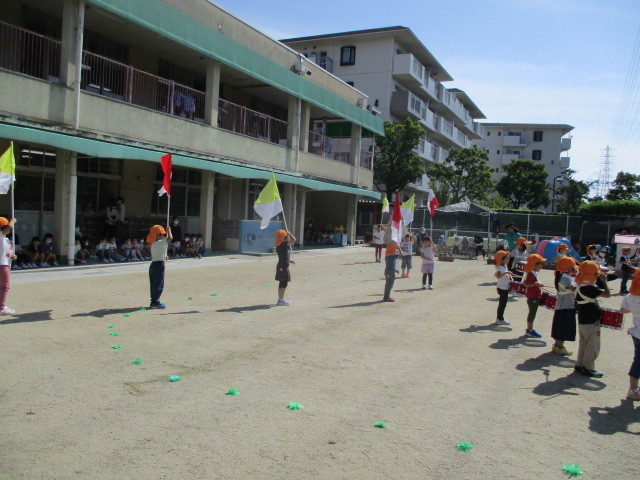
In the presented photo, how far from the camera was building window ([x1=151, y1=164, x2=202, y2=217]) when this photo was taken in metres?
20.8

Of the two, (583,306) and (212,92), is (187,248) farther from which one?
(583,306)

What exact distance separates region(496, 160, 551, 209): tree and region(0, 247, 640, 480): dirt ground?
1990 inches

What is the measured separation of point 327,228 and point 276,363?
82.1 feet

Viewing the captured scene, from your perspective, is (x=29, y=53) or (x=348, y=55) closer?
(x=29, y=53)

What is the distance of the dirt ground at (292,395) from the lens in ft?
13.9

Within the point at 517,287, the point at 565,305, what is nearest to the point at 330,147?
the point at 517,287

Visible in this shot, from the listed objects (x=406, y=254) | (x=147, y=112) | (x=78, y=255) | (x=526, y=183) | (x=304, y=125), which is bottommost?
(x=78, y=255)


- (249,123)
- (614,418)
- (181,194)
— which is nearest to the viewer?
(614,418)

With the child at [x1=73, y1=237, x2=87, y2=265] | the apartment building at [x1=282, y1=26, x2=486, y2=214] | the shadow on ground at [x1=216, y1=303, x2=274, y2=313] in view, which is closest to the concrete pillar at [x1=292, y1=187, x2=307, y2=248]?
the child at [x1=73, y1=237, x2=87, y2=265]

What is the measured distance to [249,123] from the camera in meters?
24.6

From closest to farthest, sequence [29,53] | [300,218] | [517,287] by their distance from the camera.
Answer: [517,287] < [29,53] < [300,218]

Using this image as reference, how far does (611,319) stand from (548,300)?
1.57 meters

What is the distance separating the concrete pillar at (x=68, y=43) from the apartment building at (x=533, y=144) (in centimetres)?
6680

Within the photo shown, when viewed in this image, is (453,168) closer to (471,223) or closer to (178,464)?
(471,223)
